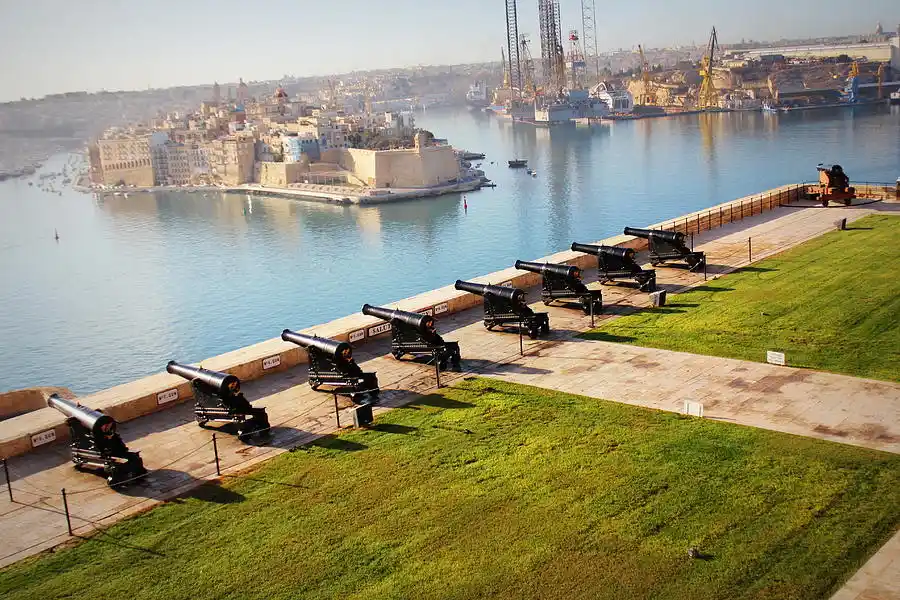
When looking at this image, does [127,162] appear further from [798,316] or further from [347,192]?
[798,316]

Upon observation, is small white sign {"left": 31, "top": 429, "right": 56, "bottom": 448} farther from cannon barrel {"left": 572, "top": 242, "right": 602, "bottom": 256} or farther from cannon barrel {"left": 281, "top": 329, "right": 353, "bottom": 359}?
cannon barrel {"left": 572, "top": 242, "right": 602, "bottom": 256}

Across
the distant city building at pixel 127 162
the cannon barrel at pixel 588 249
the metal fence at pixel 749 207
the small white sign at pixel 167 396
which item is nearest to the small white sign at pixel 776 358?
the cannon barrel at pixel 588 249

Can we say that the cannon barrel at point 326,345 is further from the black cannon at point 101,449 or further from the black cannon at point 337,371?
the black cannon at point 101,449

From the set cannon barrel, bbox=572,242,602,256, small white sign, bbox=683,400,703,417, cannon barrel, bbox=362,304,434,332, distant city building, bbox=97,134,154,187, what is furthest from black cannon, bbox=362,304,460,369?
distant city building, bbox=97,134,154,187

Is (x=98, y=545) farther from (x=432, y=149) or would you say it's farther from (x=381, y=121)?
(x=381, y=121)

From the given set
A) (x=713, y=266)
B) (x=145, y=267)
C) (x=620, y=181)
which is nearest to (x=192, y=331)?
(x=145, y=267)

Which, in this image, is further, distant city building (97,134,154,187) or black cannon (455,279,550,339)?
distant city building (97,134,154,187)

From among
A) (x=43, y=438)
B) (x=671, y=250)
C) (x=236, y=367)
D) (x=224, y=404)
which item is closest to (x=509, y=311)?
(x=236, y=367)
